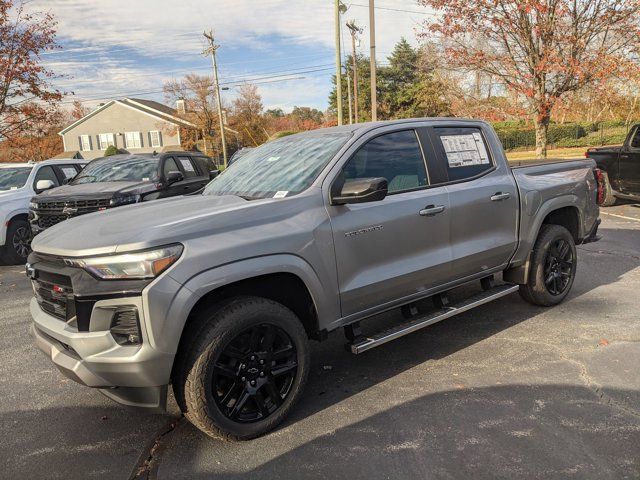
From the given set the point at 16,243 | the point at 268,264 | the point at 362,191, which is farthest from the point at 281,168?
the point at 16,243

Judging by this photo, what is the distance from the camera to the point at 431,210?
382 cm

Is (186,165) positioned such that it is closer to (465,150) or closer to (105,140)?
(465,150)

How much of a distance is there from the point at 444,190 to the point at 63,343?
287cm

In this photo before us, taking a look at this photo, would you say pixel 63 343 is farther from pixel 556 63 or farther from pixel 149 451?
pixel 556 63

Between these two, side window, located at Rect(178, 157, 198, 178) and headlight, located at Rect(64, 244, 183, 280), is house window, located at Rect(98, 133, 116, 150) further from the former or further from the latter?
headlight, located at Rect(64, 244, 183, 280)

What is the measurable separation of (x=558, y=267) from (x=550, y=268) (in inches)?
6.1

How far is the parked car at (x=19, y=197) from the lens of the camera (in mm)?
8695

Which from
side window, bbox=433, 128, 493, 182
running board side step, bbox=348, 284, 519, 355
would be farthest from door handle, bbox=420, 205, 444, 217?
running board side step, bbox=348, 284, 519, 355

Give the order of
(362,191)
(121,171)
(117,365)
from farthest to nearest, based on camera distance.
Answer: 1. (121,171)
2. (362,191)
3. (117,365)

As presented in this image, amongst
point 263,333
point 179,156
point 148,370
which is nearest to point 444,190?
point 263,333

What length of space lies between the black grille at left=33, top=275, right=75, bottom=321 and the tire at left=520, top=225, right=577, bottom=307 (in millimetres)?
3954

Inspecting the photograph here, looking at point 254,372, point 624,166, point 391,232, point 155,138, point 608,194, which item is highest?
point 155,138

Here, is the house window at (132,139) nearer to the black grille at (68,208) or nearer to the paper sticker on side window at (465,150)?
the black grille at (68,208)

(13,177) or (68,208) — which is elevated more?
(13,177)
